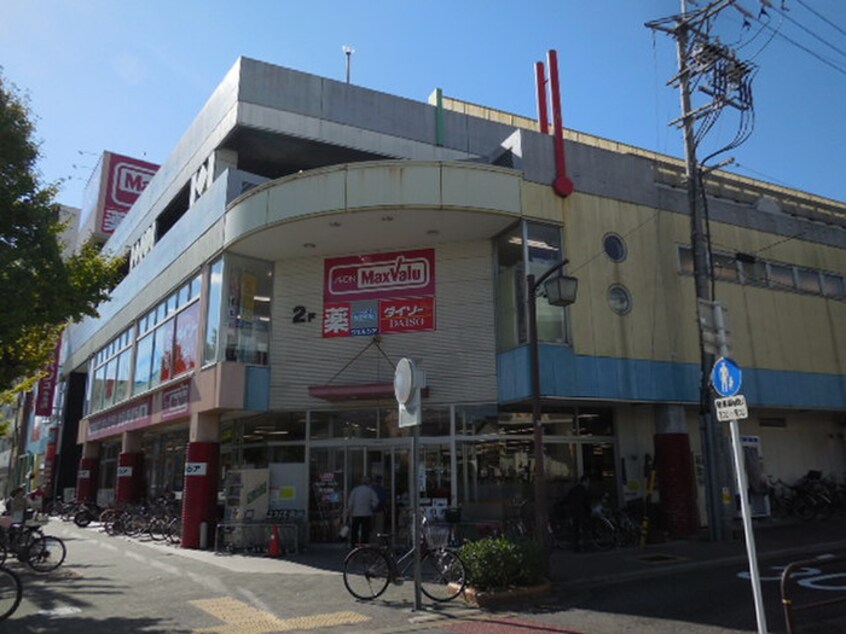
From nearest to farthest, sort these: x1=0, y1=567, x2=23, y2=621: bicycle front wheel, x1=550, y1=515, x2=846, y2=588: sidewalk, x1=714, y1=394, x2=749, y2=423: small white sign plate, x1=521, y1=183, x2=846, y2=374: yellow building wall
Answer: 1. x1=714, y1=394, x2=749, y2=423: small white sign plate
2. x1=0, y1=567, x2=23, y2=621: bicycle front wheel
3. x1=550, y1=515, x2=846, y2=588: sidewalk
4. x1=521, y1=183, x2=846, y2=374: yellow building wall

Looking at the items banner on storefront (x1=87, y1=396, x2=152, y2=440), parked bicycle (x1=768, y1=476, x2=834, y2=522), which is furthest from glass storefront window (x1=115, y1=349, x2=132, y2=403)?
parked bicycle (x1=768, y1=476, x2=834, y2=522)

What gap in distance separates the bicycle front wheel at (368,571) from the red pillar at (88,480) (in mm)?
26705

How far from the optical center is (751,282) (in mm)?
18953

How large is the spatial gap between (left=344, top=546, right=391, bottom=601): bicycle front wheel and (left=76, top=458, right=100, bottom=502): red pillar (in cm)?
2670

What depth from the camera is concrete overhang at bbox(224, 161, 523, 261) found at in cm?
1529

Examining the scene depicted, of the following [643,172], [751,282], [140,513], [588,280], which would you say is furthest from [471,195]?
[140,513]

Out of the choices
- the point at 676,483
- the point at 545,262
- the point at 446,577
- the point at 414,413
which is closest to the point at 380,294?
the point at 545,262

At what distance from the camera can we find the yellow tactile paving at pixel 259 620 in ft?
27.1

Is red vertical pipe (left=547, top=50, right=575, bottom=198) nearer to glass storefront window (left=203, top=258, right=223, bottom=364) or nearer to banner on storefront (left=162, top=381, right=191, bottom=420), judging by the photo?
glass storefront window (left=203, top=258, right=223, bottom=364)

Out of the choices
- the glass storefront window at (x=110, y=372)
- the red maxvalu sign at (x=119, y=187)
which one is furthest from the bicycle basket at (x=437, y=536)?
the red maxvalu sign at (x=119, y=187)

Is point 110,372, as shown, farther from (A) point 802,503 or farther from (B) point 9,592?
(A) point 802,503

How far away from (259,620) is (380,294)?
955 cm

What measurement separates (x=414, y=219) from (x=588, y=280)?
4411 millimetres

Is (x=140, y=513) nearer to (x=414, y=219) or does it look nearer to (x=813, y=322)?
(x=414, y=219)
